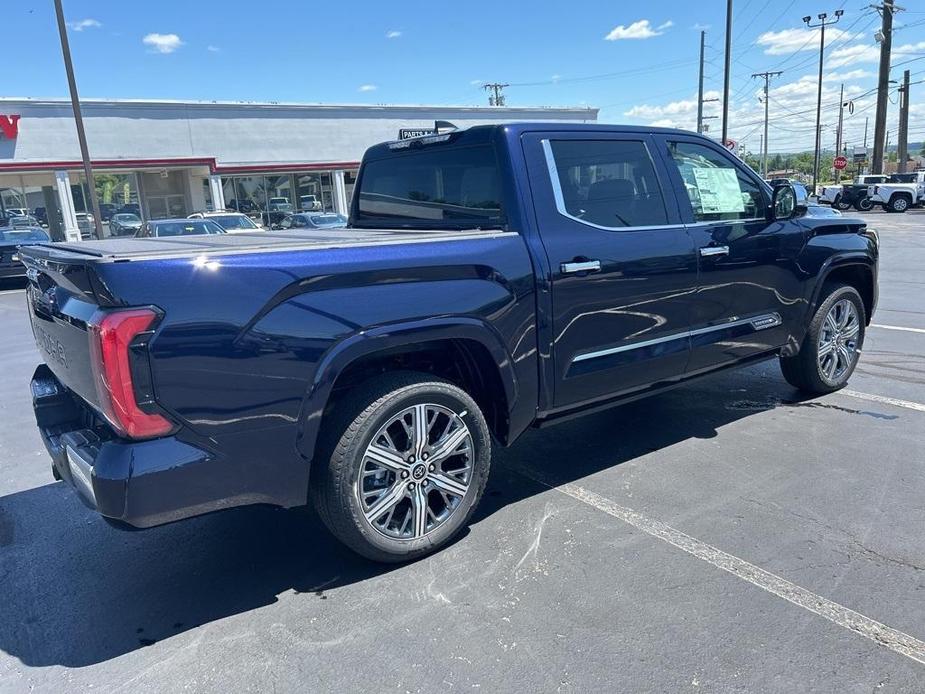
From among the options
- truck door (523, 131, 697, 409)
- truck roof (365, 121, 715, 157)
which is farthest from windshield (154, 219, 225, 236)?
truck door (523, 131, 697, 409)

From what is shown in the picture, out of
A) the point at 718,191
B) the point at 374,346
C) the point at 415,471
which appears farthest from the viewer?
the point at 718,191

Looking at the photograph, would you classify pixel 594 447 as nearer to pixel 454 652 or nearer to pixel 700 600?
pixel 700 600

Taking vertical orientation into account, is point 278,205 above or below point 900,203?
above

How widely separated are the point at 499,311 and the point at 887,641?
78.8 inches

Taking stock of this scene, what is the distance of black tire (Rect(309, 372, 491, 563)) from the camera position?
2.98 meters

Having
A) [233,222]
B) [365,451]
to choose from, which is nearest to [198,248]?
[365,451]

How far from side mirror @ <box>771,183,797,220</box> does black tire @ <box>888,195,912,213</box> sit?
3277 cm

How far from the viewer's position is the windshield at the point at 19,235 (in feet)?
54.0

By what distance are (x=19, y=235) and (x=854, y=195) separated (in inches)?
1331

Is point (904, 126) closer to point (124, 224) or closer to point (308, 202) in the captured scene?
point (308, 202)

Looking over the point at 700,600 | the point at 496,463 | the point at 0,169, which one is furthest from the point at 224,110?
the point at 700,600

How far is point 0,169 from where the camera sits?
78.7ft

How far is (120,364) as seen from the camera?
2.45m

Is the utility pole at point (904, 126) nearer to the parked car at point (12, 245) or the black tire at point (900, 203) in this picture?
the black tire at point (900, 203)
